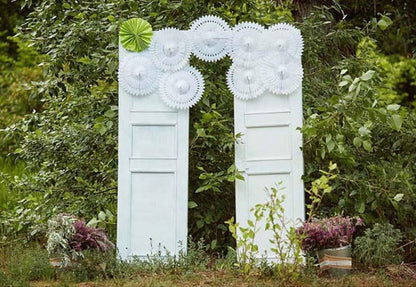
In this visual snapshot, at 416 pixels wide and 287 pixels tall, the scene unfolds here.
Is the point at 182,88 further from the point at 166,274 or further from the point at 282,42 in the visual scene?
the point at 166,274

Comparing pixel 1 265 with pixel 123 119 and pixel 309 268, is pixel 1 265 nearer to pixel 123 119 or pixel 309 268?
pixel 123 119

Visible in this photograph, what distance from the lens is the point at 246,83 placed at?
17.5ft

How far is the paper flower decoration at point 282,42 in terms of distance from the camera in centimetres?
534

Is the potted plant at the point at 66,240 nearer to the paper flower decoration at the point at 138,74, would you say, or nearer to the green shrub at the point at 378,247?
the paper flower decoration at the point at 138,74

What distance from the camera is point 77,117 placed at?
6.39 meters

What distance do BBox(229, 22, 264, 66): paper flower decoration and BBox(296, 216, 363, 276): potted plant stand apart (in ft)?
4.42

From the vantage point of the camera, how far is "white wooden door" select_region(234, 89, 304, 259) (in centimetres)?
523

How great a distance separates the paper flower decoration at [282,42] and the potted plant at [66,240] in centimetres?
191

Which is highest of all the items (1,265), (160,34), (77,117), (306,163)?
(160,34)

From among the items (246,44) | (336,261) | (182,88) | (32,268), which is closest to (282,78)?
(246,44)

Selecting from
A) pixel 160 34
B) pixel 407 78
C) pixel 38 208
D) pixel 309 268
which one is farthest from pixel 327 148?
pixel 407 78

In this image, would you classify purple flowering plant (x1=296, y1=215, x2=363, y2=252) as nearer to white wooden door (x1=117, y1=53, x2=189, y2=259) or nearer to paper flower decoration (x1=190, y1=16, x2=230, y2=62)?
white wooden door (x1=117, y1=53, x2=189, y2=259)

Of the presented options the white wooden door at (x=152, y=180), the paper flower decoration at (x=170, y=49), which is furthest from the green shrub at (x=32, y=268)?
the paper flower decoration at (x=170, y=49)

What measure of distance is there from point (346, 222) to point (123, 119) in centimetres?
184
